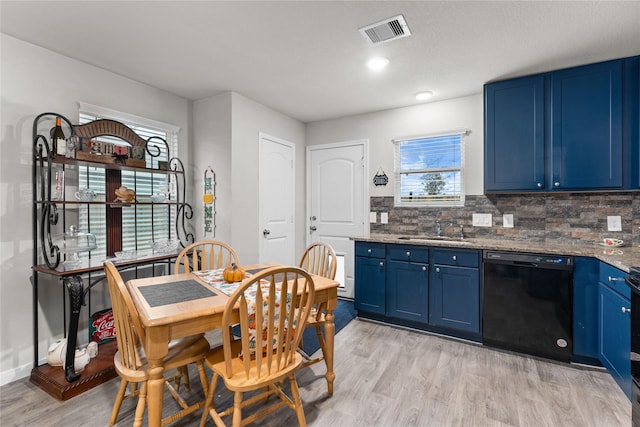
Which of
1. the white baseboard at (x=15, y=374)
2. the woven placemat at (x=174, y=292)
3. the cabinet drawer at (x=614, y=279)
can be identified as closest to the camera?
the woven placemat at (x=174, y=292)

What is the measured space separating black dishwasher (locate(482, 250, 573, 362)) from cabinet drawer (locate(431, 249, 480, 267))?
92 millimetres

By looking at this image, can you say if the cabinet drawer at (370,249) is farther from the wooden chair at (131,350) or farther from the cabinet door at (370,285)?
the wooden chair at (131,350)

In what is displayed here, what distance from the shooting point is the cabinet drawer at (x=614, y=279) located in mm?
2026

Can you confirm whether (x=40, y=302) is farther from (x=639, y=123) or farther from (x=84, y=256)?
(x=639, y=123)

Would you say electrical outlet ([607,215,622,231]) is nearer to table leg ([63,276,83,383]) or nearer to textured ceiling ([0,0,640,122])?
textured ceiling ([0,0,640,122])

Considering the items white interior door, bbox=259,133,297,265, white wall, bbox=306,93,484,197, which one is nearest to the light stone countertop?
white wall, bbox=306,93,484,197

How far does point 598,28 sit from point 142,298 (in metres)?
3.44

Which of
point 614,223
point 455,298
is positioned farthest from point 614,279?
point 455,298

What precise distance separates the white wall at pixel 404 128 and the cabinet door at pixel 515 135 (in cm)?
35

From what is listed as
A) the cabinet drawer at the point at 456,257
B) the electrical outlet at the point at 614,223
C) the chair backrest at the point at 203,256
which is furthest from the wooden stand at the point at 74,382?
the electrical outlet at the point at 614,223

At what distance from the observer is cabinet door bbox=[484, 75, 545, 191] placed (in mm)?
2916

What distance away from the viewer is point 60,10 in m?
2.03

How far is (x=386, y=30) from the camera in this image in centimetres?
223

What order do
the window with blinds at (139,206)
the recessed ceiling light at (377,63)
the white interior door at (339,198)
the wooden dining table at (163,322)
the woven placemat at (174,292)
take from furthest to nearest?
the white interior door at (339,198) → the window with blinds at (139,206) → the recessed ceiling light at (377,63) → the woven placemat at (174,292) → the wooden dining table at (163,322)
